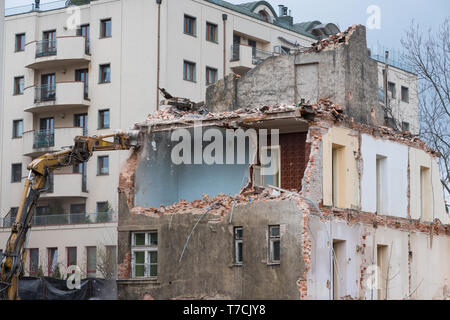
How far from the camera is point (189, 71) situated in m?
51.0

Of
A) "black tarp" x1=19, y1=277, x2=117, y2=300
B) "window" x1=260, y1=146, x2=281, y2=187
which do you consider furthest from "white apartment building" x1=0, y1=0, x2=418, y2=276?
"window" x1=260, y1=146, x2=281, y2=187

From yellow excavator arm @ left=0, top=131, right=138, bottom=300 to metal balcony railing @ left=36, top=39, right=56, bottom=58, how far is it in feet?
69.8

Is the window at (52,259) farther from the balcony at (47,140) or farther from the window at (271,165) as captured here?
the window at (271,165)

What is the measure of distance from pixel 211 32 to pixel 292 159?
69.6ft

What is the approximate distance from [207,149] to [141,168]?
2.53 meters

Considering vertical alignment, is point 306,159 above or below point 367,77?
below

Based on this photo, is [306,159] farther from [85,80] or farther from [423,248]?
[85,80]

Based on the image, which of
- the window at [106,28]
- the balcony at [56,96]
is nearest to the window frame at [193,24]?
the window at [106,28]

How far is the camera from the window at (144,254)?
32.3m

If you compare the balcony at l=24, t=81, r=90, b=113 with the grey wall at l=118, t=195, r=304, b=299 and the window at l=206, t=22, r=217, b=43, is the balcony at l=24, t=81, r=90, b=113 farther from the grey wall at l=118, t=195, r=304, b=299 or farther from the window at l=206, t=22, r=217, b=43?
the grey wall at l=118, t=195, r=304, b=299

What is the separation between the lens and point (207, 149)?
33844 millimetres

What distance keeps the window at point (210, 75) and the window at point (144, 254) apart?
800 inches
